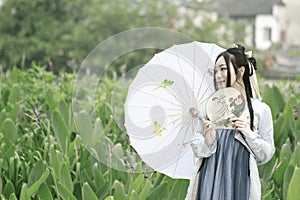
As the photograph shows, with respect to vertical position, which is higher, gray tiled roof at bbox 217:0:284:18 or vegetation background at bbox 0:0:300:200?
gray tiled roof at bbox 217:0:284:18

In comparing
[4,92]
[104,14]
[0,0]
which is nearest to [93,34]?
[104,14]

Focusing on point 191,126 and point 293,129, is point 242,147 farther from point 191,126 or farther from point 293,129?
point 293,129

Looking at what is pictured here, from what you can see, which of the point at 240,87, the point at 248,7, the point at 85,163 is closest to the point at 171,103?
the point at 240,87

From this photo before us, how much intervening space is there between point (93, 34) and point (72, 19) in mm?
936

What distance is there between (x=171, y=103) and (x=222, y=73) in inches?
6.6

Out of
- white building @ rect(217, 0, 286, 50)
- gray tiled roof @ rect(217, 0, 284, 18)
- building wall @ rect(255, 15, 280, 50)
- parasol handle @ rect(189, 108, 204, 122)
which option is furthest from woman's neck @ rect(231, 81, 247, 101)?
gray tiled roof @ rect(217, 0, 284, 18)

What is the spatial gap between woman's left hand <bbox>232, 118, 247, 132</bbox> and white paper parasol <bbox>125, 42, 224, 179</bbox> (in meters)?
0.11

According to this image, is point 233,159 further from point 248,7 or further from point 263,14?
point 248,7

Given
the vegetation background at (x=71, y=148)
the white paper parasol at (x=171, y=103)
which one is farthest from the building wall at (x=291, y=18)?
the white paper parasol at (x=171, y=103)

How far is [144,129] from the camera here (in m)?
1.68

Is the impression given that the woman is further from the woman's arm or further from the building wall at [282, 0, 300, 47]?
the building wall at [282, 0, 300, 47]

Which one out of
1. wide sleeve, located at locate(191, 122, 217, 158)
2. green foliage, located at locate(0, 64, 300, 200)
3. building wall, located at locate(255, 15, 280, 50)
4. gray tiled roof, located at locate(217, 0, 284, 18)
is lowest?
green foliage, located at locate(0, 64, 300, 200)

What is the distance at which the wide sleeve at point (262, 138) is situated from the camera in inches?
59.9

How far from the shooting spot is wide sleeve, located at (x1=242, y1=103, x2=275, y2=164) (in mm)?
1521
